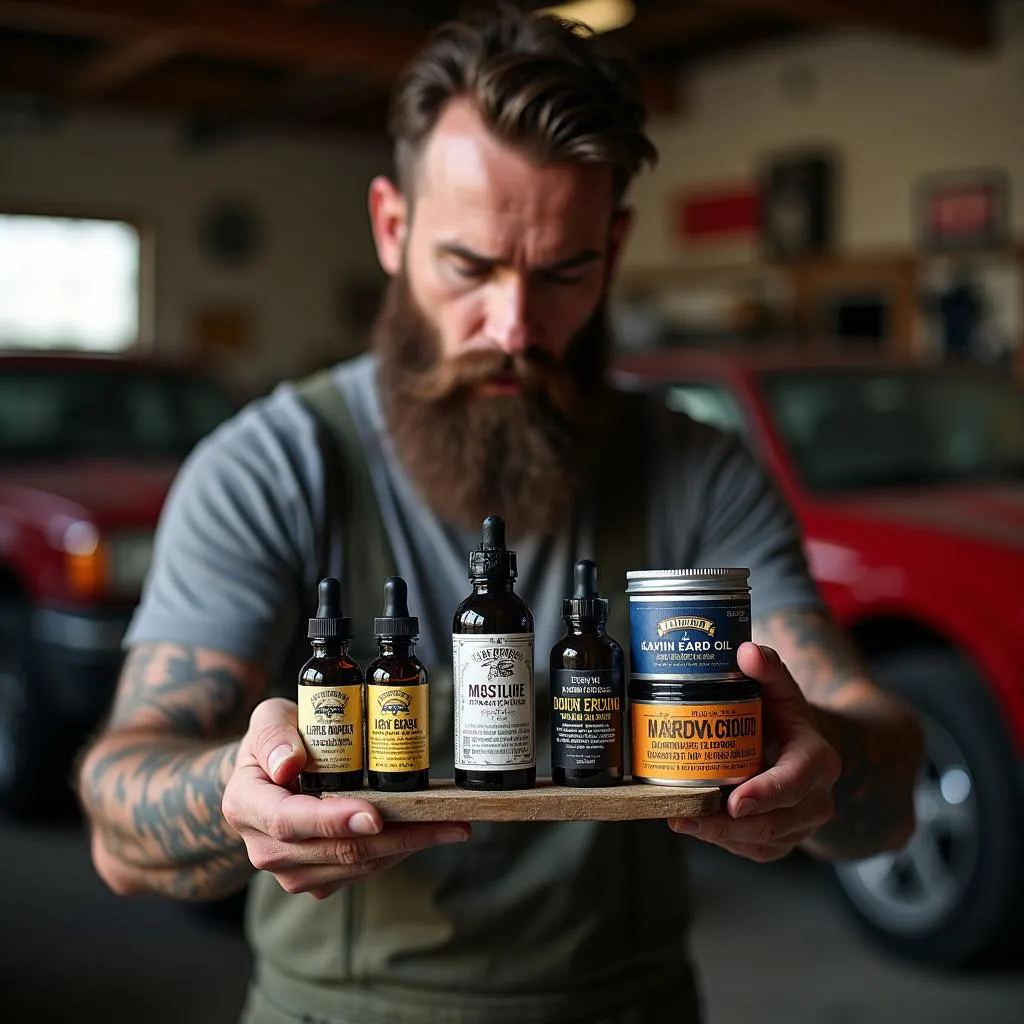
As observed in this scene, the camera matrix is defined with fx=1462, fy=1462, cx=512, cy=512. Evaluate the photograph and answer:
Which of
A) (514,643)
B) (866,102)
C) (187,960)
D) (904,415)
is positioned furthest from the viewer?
(866,102)

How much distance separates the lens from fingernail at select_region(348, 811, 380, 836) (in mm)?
1120

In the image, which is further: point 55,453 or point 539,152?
point 55,453

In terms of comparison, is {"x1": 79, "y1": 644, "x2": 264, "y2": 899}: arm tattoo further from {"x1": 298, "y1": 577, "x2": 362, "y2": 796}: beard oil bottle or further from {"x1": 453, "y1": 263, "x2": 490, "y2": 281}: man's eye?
{"x1": 453, "y1": 263, "x2": 490, "y2": 281}: man's eye

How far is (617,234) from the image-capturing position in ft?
5.72

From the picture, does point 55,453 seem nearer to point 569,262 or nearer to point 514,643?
point 569,262

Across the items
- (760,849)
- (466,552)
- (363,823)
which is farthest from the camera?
(466,552)

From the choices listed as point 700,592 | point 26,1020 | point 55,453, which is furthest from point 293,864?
point 55,453

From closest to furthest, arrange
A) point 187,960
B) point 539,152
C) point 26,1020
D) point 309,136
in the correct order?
point 539,152 → point 26,1020 → point 187,960 → point 309,136

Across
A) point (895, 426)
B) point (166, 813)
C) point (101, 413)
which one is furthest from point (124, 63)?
point (166, 813)

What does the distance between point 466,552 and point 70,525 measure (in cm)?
315

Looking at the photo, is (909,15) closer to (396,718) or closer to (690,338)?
(690,338)

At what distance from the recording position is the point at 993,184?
9.74 meters

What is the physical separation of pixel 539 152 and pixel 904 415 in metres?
3.01

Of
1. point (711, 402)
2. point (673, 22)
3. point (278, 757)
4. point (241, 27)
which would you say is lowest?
point (278, 757)
